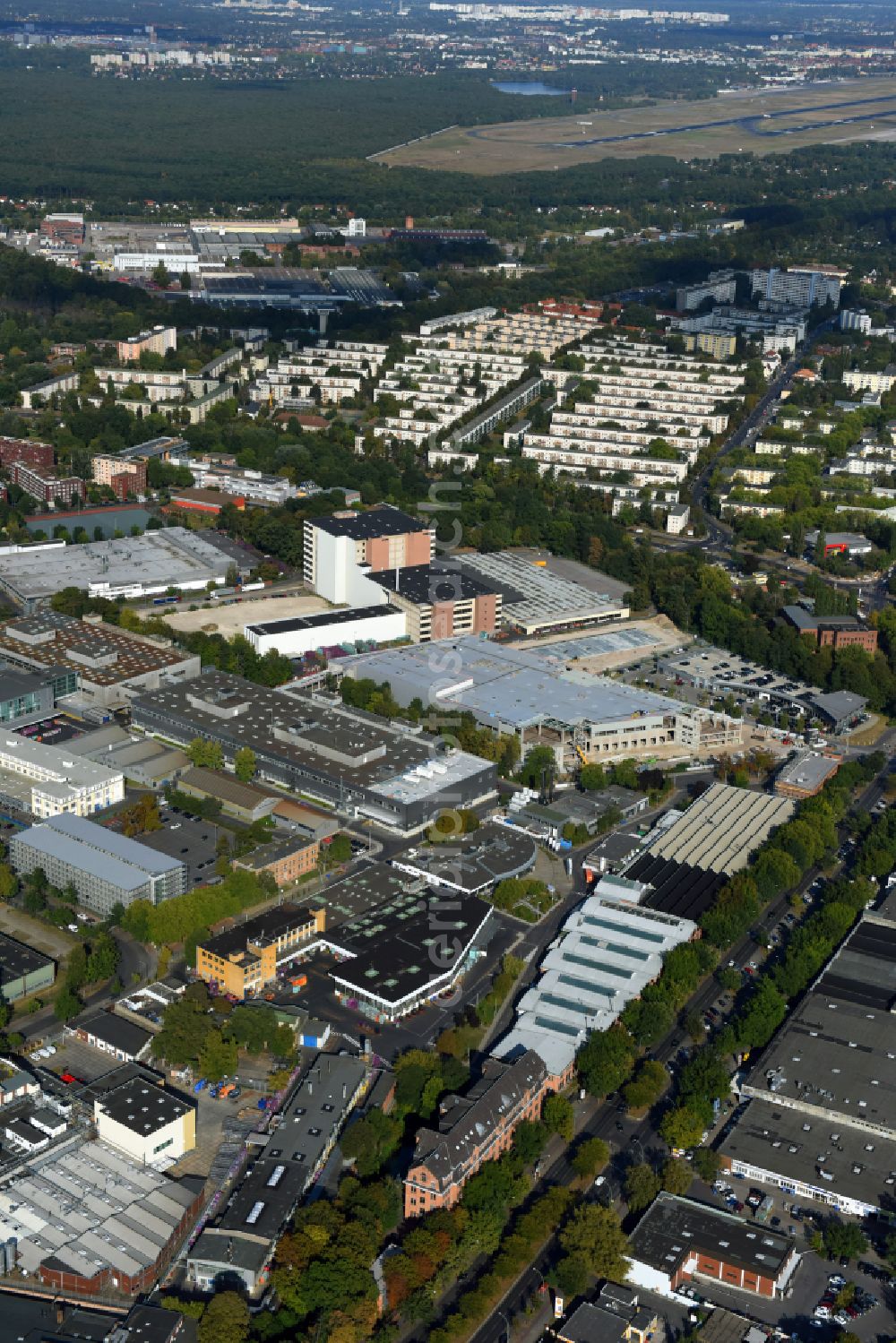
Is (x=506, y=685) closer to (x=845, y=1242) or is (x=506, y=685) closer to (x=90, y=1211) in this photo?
(x=845, y=1242)

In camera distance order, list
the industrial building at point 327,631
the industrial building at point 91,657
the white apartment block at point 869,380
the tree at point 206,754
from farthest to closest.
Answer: the white apartment block at point 869,380
the industrial building at point 327,631
the industrial building at point 91,657
the tree at point 206,754

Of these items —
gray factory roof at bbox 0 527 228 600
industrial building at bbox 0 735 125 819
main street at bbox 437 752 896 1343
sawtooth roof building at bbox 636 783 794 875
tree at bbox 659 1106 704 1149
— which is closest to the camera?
main street at bbox 437 752 896 1343

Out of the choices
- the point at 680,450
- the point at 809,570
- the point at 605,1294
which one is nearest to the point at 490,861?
the point at 605,1294

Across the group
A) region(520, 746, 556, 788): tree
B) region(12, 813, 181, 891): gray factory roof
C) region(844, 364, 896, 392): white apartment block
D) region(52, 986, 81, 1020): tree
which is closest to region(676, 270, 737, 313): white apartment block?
region(844, 364, 896, 392): white apartment block

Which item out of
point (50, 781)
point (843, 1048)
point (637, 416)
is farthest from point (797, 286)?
point (843, 1048)

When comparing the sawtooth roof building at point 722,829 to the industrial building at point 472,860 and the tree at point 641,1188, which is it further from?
the tree at point 641,1188

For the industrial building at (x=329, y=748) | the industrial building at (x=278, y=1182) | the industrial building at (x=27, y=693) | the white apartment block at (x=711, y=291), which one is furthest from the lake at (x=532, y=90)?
the industrial building at (x=278, y=1182)

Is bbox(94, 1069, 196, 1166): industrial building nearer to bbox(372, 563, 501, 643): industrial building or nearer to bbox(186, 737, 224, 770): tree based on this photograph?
bbox(186, 737, 224, 770): tree
